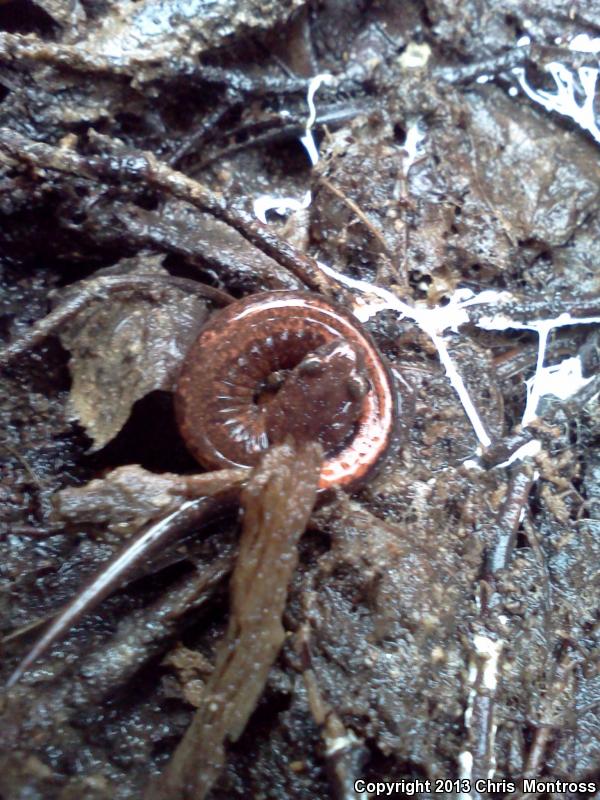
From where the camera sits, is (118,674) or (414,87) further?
(414,87)

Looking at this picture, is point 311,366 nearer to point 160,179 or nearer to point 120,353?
point 120,353

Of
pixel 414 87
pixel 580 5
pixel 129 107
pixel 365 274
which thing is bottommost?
pixel 365 274

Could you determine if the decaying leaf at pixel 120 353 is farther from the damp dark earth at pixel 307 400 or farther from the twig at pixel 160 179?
the twig at pixel 160 179

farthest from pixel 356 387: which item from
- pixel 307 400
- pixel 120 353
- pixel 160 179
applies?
pixel 160 179

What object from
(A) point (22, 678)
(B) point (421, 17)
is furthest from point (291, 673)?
(B) point (421, 17)

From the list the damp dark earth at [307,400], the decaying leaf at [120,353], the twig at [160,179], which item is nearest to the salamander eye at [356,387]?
the damp dark earth at [307,400]

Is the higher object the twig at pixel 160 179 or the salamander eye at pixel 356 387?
the twig at pixel 160 179

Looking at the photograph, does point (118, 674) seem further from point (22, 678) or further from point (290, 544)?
point (290, 544)

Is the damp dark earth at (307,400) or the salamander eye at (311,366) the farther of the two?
the salamander eye at (311,366)

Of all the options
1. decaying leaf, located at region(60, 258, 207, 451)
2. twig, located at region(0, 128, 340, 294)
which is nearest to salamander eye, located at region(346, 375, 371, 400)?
twig, located at region(0, 128, 340, 294)
